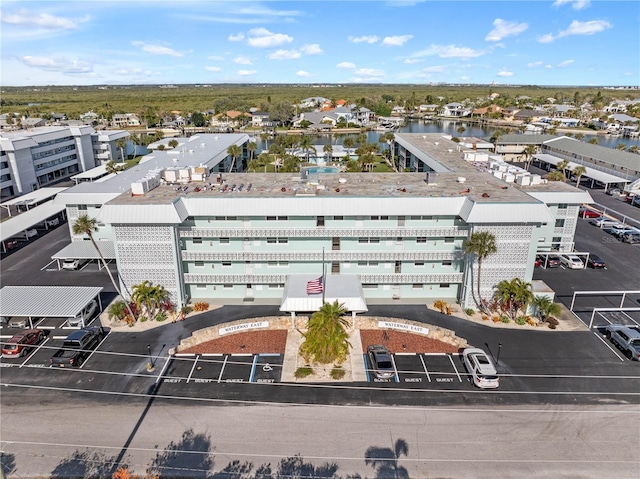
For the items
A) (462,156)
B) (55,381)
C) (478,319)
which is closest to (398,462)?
(478,319)

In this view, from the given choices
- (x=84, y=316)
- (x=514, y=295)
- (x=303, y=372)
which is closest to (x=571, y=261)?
(x=514, y=295)

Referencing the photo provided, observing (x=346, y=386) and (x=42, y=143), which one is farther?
(x=42, y=143)

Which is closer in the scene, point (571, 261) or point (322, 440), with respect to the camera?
point (322, 440)

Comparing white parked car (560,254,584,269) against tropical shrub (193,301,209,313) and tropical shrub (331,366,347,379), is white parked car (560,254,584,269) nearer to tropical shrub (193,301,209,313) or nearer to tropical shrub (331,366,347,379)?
tropical shrub (331,366,347,379)

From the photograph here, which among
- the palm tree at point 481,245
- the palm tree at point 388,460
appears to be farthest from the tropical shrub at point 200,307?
the palm tree at point 481,245

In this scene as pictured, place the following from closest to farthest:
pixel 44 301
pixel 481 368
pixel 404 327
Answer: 1. pixel 481 368
2. pixel 404 327
3. pixel 44 301

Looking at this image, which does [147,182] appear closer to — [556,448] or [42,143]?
[556,448]

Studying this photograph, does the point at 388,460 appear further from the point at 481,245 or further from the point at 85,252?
the point at 85,252

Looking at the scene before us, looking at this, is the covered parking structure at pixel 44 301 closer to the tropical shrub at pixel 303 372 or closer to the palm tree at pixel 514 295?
the tropical shrub at pixel 303 372
